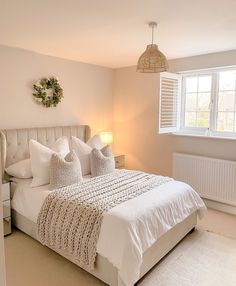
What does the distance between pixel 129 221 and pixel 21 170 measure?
5.56 feet

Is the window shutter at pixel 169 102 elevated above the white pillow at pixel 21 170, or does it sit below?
above

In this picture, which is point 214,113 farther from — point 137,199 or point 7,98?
point 7,98

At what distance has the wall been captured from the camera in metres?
3.32

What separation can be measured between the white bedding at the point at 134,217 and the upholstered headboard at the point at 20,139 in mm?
537

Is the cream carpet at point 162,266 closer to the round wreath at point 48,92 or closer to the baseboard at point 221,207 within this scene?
the baseboard at point 221,207

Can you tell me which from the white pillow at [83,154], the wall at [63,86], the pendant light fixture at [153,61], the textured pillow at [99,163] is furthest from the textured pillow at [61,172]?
the pendant light fixture at [153,61]

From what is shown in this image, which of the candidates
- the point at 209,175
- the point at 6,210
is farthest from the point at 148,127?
the point at 6,210

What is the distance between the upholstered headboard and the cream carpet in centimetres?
103

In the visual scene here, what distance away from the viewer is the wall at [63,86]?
3.32 meters

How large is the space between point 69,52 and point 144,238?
277cm

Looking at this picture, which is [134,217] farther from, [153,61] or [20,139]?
[20,139]

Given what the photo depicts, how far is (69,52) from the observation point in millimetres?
3570

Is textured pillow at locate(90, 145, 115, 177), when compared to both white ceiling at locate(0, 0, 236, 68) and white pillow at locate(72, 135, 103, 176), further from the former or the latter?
white ceiling at locate(0, 0, 236, 68)

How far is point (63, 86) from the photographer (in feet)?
13.2
